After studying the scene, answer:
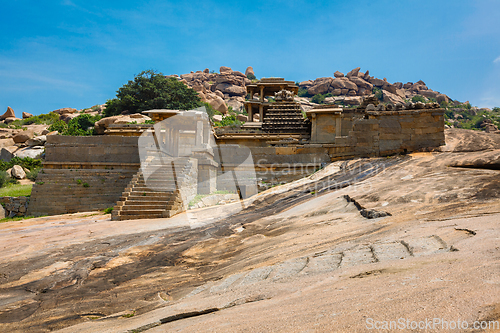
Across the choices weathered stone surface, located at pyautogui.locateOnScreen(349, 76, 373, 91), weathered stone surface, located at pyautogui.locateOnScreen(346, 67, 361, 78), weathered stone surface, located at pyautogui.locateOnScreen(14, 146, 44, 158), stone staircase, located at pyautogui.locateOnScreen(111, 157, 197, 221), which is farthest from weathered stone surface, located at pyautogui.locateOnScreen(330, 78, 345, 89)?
stone staircase, located at pyautogui.locateOnScreen(111, 157, 197, 221)

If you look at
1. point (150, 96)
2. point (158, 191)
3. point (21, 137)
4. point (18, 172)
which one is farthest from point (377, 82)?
point (158, 191)

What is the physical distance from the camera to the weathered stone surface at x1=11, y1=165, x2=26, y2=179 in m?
21.2

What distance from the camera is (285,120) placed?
24.0 m

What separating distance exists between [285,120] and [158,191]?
47.0ft

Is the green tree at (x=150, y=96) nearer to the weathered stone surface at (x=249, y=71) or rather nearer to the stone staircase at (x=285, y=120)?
the stone staircase at (x=285, y=120)

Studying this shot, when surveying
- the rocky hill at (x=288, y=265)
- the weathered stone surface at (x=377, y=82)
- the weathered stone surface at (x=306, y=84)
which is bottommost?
the rocky hill at (x=288, y=265)

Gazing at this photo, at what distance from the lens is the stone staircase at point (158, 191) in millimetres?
11000

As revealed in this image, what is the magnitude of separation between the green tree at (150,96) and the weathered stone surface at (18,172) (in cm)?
1613

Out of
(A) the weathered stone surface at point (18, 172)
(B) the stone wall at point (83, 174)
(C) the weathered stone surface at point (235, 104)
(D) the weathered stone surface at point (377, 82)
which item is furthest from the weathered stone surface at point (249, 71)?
(B) the stone wall at point (83, 174)

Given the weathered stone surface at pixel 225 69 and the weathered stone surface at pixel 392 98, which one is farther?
the weathered stone surface at pixel 225 69

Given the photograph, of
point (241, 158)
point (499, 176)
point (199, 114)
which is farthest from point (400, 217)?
point (199, 114)

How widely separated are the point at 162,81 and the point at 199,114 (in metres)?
25.5

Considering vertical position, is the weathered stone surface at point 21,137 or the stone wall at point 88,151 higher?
the weathered stone surface at point 21,137

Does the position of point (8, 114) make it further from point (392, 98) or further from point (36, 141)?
point (392, 98)
